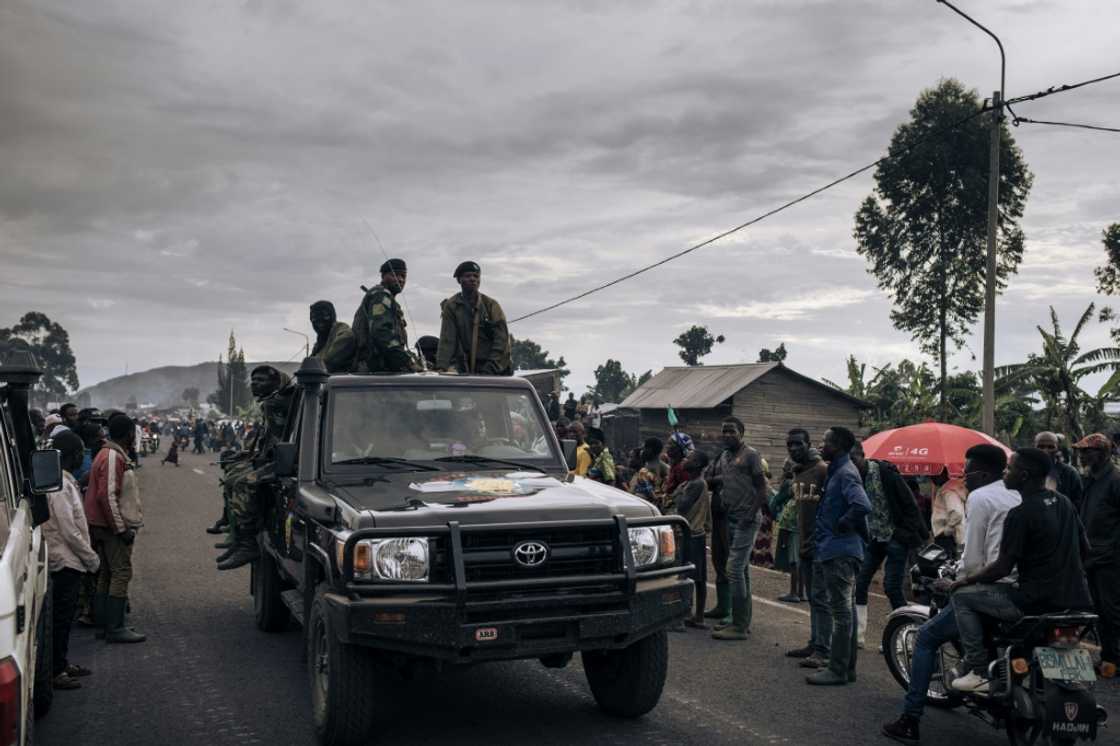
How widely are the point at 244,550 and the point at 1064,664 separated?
6.80m

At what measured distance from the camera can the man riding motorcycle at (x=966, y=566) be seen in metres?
5.81

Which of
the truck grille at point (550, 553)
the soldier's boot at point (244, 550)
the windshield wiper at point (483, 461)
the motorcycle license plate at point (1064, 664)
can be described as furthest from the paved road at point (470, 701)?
the windshield wiper at point (483, 461)

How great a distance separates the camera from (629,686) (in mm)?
6109

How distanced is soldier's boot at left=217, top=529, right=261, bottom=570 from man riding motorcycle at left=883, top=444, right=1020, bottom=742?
567 cm

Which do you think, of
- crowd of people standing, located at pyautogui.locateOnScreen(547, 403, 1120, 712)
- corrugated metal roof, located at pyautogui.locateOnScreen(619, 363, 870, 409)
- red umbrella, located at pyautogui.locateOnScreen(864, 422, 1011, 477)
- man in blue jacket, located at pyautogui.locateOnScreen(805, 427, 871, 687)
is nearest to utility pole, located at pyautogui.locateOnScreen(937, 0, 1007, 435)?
red umbrella, located at pyautogui.locateOnScreen(864, 422, 1011, 477)

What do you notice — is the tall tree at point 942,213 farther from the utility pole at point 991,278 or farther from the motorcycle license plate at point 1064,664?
the motorcycle license plate at point 1064,664

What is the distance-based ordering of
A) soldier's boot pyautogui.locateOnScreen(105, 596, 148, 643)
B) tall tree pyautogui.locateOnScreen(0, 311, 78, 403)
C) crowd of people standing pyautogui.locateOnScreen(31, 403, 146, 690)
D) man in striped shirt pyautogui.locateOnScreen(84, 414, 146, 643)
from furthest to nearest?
tall tree pyautogui.locateOnScreen(0, 311, 78, 403)
soldier's boot pyautogui.locateOnScreen(105, 596, 148, 643)
man in striped shirt pyautogui.locateOnScreen(84, 414, 146, 643)
crowd of people standing pyautogui.locateOnScreen(31, 403, 146, 690)

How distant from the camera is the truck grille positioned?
17.2 feet

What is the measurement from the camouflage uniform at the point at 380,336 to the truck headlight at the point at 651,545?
3098 millimetres

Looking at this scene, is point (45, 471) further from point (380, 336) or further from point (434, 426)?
point (380, 336)

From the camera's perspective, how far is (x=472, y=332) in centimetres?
855

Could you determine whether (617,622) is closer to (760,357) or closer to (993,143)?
(993,143)

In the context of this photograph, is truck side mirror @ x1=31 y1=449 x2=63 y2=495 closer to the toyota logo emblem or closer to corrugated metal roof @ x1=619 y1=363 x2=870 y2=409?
the toyota logo emblem

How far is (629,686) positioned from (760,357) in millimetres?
71396
